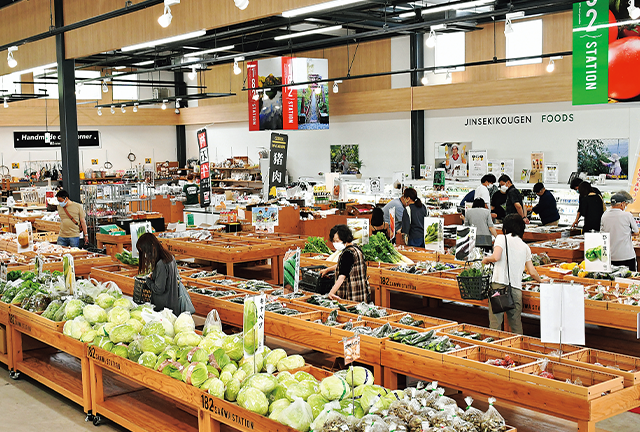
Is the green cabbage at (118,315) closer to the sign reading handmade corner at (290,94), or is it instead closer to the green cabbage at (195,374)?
the green cabbage at (195,374)

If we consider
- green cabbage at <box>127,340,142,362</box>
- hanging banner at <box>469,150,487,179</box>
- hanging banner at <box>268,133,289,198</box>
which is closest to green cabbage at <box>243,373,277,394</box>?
green cabbage at <box>127,340,142,362</box>

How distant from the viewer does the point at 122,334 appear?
4.77 m

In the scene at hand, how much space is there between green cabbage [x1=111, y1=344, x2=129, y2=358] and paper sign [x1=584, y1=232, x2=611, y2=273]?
454 centimetres

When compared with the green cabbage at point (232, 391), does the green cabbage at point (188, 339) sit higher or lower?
higher

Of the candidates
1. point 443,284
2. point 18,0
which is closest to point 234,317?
point 443,284

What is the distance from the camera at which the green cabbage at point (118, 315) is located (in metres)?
5.05

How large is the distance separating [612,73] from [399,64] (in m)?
9.31

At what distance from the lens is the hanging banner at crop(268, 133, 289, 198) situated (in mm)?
13859

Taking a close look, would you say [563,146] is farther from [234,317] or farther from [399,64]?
Answer: [234,317]

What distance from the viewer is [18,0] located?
11.6 meters

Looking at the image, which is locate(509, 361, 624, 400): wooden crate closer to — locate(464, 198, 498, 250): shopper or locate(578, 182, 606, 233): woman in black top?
locate(464, 198, 498, 250): shopper

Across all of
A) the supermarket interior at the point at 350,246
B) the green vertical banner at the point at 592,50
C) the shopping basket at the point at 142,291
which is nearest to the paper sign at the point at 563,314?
the supermarket interior at the point at 350,246

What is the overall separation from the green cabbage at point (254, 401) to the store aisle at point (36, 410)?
5.60ft

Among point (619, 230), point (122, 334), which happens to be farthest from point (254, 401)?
point (619, 230)
